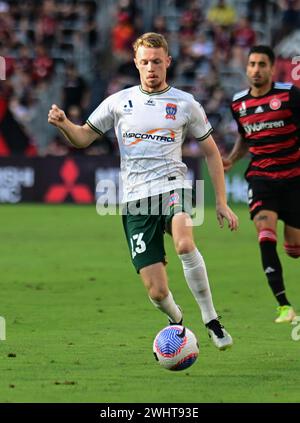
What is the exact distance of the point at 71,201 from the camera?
85.1 feet

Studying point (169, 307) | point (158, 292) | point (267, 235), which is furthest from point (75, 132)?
point (267, 235)

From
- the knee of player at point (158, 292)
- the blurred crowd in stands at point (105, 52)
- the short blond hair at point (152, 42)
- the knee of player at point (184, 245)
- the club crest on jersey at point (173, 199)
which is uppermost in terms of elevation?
the short blond hair at point (152, 42)

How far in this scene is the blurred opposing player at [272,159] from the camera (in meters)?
11.2

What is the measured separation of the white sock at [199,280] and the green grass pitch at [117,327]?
15.6 inches

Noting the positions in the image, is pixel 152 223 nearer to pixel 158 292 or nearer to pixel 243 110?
pixel 158 292

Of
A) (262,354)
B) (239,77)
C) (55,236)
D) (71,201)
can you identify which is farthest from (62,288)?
(239,77)

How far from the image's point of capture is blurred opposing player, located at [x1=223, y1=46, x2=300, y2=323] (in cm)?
1119

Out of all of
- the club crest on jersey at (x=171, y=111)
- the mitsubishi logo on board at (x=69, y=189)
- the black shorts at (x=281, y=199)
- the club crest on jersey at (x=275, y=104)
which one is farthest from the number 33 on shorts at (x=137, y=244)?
the mitsubishi logo on board at (x=69, y=189)

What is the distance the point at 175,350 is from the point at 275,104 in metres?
3.99

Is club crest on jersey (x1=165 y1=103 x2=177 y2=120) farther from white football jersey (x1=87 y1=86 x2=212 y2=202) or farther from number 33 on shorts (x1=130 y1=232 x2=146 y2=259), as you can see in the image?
number 33 on shorts (x1=130 y1=232 x2=146 y2=259)

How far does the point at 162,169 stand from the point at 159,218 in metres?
0.38

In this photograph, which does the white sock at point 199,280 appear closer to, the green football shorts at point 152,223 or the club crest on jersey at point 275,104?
the green football shorts at point 152,223

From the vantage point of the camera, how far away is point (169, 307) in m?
8.71

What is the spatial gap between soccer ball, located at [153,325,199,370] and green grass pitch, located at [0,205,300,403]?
0.32 ft
